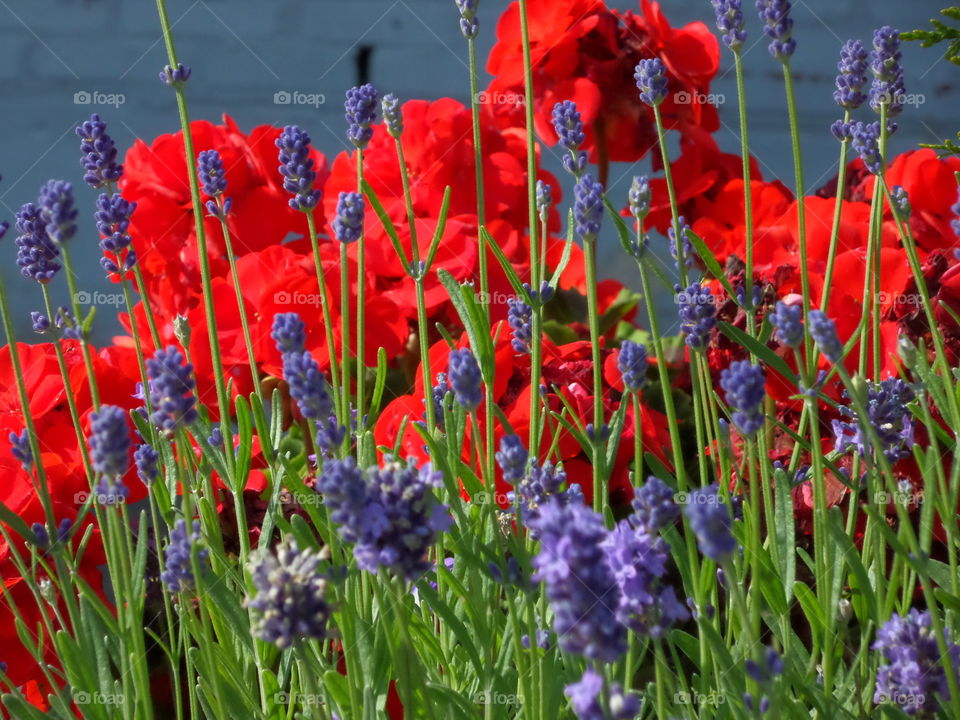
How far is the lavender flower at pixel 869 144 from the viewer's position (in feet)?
2.49

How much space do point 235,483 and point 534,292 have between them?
23 centimetres

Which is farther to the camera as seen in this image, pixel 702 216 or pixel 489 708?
pixel 702 216

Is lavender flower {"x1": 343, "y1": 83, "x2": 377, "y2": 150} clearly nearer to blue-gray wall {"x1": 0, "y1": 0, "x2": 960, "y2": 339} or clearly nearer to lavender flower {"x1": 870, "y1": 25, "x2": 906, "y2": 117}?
lavender flower {"x1": 870, "y1": 25, "x2": 906, "y2": 117}

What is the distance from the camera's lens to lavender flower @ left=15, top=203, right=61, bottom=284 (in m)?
0.71

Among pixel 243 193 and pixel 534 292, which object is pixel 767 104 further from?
pixel 534 292

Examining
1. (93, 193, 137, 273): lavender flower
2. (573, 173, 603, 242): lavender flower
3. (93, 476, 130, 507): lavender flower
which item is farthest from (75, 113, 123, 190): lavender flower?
(573, 173, 603, 242): lavender flower

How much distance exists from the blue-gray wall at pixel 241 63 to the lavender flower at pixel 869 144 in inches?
71.6

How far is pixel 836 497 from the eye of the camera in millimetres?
940

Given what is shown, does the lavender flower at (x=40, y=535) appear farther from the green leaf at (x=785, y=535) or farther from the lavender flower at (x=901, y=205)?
the lavender flower at (x=901, y=205)

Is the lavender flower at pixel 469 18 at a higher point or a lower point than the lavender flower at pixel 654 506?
higher

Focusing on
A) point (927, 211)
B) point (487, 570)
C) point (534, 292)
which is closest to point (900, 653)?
point (487, 570)

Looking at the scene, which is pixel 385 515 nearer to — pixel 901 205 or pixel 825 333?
pixel 825 333

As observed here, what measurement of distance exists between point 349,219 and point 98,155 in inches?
7.6

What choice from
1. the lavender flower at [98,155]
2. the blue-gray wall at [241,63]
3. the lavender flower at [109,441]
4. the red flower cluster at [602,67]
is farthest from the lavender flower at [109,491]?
the blue-gray wall at [241,63]
